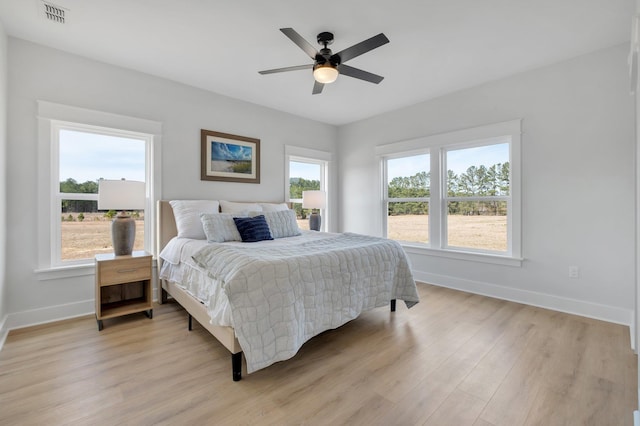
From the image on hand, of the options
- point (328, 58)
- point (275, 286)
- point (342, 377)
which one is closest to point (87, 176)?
point (275, 286)

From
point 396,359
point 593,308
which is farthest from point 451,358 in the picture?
point 593,308

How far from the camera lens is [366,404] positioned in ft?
5.25

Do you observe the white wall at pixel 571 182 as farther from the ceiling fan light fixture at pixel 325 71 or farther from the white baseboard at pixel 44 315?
the white baseboard at pixel 44 315

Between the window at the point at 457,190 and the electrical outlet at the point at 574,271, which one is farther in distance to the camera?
the window at the point at 457,190

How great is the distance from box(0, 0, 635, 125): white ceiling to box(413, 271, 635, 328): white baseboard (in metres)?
2.47

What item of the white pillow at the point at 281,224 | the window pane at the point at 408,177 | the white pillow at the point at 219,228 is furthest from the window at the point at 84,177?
the window pane at the point at 408,177

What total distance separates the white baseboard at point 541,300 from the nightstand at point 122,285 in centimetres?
346

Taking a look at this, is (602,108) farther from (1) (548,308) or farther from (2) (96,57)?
(2) (96,57)

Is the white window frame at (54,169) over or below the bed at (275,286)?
over

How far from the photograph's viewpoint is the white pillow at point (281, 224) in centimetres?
322

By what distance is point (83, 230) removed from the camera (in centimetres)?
294

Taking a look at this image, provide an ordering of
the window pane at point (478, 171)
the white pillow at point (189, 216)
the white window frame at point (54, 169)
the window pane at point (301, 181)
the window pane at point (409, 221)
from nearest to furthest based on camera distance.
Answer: the white window frame at point (54, 169) → the white pillow at point (189, 216) → the window pane at point (478, 171) → the window pane at point (409, 221) → the window pane at point (301, 181)

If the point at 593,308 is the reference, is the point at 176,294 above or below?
above

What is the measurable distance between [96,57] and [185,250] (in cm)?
215
